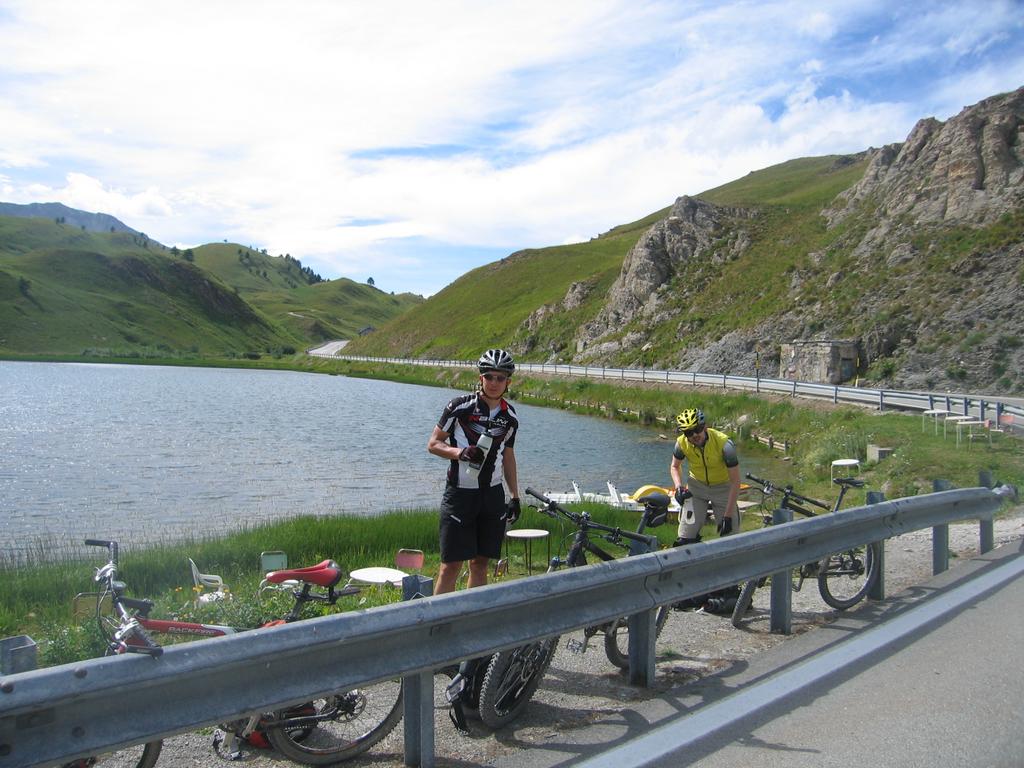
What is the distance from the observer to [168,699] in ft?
11.3

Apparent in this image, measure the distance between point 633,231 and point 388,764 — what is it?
16183 cm

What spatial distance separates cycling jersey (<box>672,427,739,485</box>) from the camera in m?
8.23

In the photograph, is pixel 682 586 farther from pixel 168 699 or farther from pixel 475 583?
pixel 168 699

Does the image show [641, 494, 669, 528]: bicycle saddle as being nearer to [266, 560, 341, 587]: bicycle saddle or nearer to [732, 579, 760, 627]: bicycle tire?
[732, 579, 760, 627]: bicycle tire

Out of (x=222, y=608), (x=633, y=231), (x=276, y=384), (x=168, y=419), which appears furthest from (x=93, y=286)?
(x=222, y=608)

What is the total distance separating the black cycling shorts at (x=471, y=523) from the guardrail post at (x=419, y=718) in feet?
6.28

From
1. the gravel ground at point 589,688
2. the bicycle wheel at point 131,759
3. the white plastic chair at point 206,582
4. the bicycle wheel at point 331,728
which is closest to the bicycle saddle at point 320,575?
the bicycle wheel at point 331,728

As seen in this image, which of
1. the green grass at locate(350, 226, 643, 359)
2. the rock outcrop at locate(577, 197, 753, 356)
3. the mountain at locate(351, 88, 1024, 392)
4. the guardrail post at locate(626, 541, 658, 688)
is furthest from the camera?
the green grass at locate(350, 226, 643, 359)

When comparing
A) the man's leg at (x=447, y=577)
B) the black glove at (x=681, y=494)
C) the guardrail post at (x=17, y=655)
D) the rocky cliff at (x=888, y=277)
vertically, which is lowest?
the man's leg at (x=447, y=577)

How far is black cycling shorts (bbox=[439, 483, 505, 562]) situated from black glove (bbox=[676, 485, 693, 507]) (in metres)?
2.27

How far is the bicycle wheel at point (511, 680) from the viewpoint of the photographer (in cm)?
476

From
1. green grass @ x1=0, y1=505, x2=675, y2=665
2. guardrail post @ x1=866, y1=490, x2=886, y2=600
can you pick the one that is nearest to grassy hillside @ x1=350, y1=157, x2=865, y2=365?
green grass @ x1=0, y1=505, x2=675, y2=665

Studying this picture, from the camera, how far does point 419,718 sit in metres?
4.31

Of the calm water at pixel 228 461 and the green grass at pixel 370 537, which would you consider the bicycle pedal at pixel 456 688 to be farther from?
the calm water at pixel 228 461
